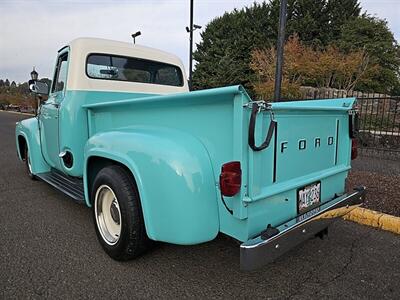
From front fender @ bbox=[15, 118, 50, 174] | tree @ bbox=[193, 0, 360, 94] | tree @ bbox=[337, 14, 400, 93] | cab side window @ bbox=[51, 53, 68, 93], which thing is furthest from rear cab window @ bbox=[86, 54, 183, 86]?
tree @ bbox=[193, 0, 360, 94]

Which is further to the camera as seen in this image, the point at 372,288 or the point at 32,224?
the point at 32,224

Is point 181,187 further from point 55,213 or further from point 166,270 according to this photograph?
point 55,213

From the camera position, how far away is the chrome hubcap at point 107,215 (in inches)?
116

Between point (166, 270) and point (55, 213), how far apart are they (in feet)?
6.72

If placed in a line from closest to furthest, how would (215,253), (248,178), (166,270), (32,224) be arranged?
1. (248,178)
2. (166,270)
3. (215,253)
4. (32,224)

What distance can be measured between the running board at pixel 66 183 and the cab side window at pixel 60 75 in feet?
3.82

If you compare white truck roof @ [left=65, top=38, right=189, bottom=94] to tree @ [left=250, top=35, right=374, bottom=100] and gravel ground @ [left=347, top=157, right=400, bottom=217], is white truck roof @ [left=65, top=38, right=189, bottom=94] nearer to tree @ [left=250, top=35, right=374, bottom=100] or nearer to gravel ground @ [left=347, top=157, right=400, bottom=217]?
gravel ground @ [left=347, top=157, right=400, bottom=217]

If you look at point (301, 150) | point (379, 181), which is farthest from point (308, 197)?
point (379, 181)

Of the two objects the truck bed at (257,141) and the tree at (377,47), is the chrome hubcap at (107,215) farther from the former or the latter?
the tree at (377,47)

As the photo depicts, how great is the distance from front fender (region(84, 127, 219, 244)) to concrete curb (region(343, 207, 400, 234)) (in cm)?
221

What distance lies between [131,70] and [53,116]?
1183 mm

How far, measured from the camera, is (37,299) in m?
2.31

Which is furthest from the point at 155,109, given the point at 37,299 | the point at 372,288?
the point at 372,288

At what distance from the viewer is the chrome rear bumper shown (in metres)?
1.99
